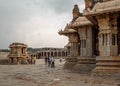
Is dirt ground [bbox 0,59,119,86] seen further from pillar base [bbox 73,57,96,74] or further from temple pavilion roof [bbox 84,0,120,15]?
temple pavilion roof [bbox 84,0,120,15]

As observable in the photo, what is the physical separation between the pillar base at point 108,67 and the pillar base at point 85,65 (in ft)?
11.6

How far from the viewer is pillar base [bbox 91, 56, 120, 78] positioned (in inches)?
567

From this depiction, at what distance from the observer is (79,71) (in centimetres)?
1941

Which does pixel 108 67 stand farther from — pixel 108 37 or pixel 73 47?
pixel 73 47

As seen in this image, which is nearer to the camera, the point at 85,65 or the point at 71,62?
the point at 85,65

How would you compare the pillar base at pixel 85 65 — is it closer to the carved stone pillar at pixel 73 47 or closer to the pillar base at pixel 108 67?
the pillar base at pixel 108 67

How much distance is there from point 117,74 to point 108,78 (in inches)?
20.1

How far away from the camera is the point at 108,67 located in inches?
583

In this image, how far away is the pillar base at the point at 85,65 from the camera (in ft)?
61.8

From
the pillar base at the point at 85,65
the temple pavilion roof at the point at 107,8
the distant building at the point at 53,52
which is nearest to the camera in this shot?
the temple pavilion roof at the point at 107,8

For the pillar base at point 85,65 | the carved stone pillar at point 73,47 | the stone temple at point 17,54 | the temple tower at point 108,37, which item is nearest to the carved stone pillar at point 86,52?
the pillar base at point 85,65

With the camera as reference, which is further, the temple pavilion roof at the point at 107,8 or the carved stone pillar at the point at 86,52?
the carved stone pillar at the point at 86,52

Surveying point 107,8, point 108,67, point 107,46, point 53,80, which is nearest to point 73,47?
point 107,46

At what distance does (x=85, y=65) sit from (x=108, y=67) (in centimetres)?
459
